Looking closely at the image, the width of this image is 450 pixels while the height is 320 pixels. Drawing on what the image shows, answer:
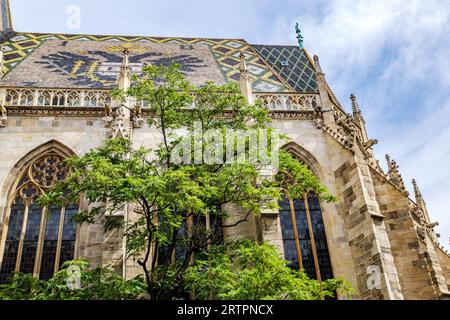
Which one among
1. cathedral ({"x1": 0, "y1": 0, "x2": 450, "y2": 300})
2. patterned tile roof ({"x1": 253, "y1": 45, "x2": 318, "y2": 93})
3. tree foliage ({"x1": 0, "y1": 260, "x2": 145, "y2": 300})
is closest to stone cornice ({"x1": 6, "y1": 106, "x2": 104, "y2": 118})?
cathedral ({"x1": 0, "y1": 0, "x2": 450, "y2": 300})

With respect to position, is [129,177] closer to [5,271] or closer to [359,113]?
[5,271]

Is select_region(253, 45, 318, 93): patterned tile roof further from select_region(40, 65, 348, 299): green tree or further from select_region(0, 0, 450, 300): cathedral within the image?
select_region(40, 65, 348, 299): green tree

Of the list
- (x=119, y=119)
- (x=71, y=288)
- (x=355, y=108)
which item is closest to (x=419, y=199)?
(x=355, y=108)

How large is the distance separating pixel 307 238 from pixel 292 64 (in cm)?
917

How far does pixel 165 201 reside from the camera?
7.24m

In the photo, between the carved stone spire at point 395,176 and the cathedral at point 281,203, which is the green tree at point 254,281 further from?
the carved stone spire at point 395,176

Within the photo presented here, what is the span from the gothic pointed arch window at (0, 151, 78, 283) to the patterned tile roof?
8.80 m

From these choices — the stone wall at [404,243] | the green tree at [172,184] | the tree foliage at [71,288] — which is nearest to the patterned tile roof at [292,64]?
the stone wall at [404,243]

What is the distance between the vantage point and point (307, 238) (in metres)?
11.5

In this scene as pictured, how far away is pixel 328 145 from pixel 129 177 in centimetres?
688

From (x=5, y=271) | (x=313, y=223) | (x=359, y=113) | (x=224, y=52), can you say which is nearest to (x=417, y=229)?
(x=313, y=223)

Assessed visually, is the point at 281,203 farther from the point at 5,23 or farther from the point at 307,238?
the point at 5,23

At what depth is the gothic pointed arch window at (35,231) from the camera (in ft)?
34.7

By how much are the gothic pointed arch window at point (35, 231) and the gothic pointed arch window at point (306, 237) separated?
197 inches
